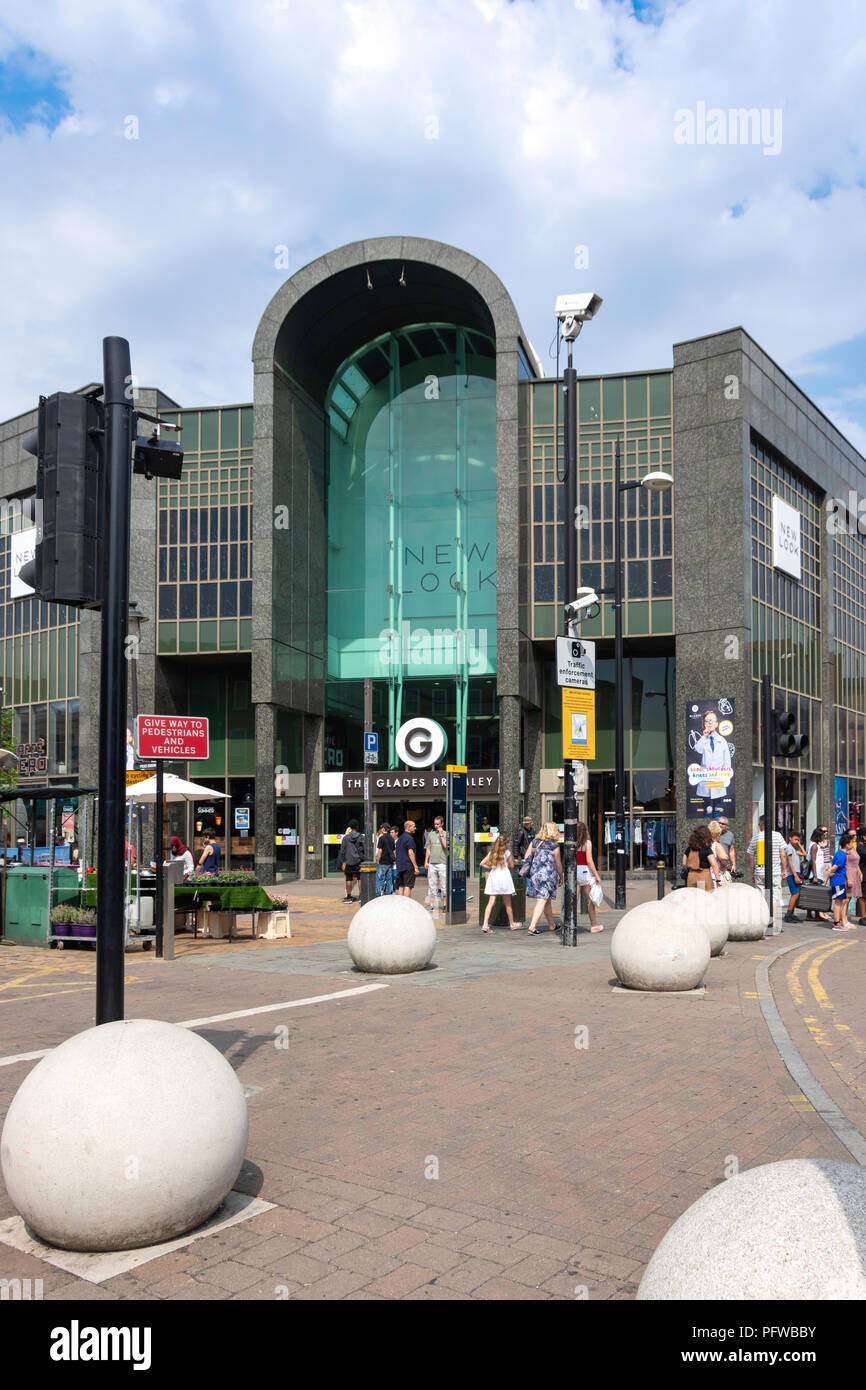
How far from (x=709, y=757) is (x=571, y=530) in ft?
56.1

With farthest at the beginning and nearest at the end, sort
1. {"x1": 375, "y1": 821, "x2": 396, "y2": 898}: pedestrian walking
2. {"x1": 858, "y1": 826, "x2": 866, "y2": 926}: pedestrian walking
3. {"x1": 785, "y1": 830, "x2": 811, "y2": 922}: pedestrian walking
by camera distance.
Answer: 1. {"x1": 375, "y1": 821, "x2": 396, "y2": 898}: pedestrian walking
2. {"x1": 785, "y1": 830, "x2": 811, "y2": 922}: pedestrian walking
3. {"x1": 858, "y1": 826, "x2": 866, "y2": 926}: pedestrian walking

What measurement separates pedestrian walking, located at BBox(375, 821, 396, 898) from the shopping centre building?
944 centimetres

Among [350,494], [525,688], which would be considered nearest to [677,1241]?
[525,688]

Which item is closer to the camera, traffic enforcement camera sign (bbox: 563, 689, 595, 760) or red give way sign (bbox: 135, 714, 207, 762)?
red give way sign (bbox: 135, 714, 207, 762)

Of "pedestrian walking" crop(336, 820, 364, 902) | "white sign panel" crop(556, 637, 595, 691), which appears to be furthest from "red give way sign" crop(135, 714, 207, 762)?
"pedestrian walking" crop(336, 820, 364, 902)

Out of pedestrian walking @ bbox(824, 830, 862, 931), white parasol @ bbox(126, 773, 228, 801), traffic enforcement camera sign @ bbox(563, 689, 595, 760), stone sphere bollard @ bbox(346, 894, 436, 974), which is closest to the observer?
stone sphere bollard @ bbox(346, 894, 436, 974)

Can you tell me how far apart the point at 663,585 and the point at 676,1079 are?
90.3 feet

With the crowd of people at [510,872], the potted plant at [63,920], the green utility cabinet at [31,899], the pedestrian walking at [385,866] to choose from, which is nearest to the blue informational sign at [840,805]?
the crowd of people at [510,872]

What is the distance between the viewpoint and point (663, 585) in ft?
111

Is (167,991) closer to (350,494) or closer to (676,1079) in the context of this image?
(676,1079)

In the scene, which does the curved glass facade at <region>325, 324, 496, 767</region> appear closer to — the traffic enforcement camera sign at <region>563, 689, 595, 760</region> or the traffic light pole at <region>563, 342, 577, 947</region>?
the traffic enforcement camera sign at <region>563, 689, 595, 760</region>

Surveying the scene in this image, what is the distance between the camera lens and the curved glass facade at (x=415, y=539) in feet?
118

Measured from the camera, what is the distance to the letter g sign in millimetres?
35812

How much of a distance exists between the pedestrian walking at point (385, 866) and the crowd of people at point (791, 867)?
591 cm
